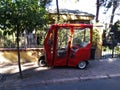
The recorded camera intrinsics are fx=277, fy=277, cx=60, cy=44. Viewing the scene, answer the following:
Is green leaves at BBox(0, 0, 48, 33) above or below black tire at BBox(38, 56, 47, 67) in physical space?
above

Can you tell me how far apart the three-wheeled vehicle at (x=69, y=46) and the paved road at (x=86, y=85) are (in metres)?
1.70

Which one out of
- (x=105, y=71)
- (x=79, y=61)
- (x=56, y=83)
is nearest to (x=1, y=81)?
(x=56, y=83)

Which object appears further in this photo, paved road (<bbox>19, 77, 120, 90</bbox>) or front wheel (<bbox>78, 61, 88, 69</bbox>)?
front wheel (<bbox>78, 61, 88, 69</bbox>)

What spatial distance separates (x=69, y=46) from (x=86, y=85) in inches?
94.3

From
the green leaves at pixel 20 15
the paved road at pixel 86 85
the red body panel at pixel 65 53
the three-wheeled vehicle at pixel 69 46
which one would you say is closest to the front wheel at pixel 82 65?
the three-wheeled vehicle at pixel 69 46

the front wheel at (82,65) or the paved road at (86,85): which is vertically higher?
the front wheel at (82,65)

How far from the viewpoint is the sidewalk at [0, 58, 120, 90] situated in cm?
957

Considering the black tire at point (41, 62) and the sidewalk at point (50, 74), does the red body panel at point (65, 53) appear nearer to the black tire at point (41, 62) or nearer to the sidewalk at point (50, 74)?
the sidewalk at point (50, 74)

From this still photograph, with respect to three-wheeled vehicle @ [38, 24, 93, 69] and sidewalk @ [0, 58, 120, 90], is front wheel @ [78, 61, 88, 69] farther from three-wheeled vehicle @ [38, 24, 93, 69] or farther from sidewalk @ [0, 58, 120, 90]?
sidewalk @ [0, 58, 120, 90]

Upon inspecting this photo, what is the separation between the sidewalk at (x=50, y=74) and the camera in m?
9.57

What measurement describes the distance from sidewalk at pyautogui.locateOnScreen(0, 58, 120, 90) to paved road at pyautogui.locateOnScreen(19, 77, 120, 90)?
0.74 ft

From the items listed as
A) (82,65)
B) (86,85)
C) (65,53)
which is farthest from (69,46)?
(86,85)

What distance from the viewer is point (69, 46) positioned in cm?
1132

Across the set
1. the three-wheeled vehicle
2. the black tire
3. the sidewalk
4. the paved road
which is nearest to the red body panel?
the three-wheeled vehicle
